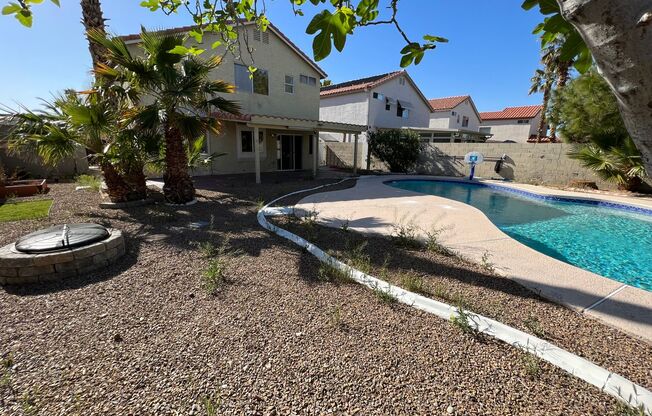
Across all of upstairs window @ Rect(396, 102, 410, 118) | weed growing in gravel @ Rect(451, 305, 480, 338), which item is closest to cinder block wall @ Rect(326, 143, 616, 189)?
upstairs window @ Rect(396, 102, 410, 118)

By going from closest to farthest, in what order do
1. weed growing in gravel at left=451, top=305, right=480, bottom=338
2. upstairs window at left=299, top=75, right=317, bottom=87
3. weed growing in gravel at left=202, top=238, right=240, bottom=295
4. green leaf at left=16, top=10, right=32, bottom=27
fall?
green leaf at left=16, top=10, right=32, bottom=27 < weed growing in gravel at left=451, top=305, right=480, bottom=338 < weed growing in gravel at left=202, top=238, right=240, bottom=295 < upstairs window at left=299, top=75, right=317, bottom=87

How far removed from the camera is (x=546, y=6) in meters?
1.60

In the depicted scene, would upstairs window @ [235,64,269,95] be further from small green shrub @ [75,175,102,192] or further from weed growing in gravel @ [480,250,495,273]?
weed growing in gravel @ [480,250,495,273]

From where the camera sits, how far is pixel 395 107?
2608 centimetres

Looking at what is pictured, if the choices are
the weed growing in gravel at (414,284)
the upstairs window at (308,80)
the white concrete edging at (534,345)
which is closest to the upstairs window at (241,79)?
the upstairs window at (308,80)

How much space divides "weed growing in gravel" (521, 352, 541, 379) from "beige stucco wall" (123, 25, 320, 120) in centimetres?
1610

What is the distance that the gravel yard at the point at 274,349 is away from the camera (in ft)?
7.54

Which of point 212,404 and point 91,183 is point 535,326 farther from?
point 91,183

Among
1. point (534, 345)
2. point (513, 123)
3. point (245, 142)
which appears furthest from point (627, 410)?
point (513, 123)

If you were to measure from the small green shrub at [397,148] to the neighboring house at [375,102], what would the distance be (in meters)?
3.43

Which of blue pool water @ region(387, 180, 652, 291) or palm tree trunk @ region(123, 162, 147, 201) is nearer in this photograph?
blue pool water @ region(387, 180, 652, 291)

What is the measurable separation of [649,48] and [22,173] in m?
17.5

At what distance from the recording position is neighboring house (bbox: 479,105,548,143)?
36188 millimetres

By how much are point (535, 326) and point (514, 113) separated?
43.8 m
